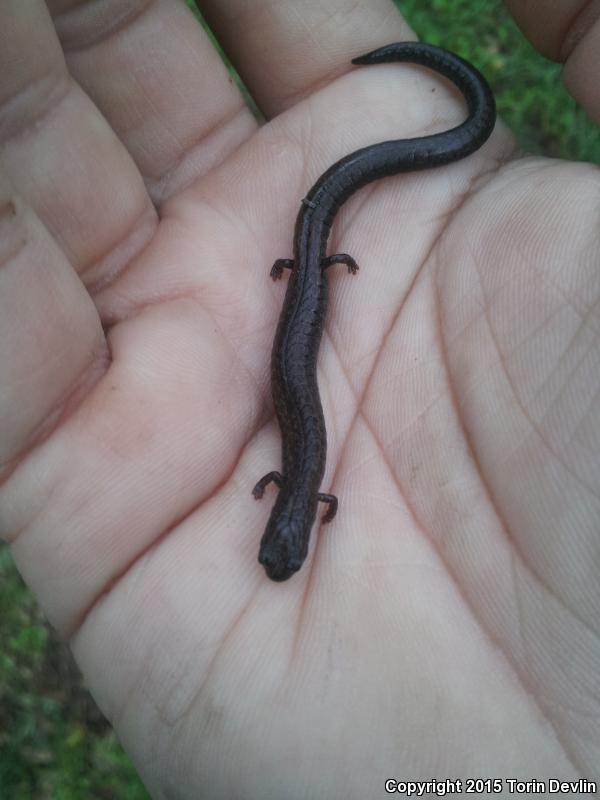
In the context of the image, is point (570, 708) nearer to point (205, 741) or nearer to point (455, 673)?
point (455, 673)

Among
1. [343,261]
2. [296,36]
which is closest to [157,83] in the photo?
[296,36]

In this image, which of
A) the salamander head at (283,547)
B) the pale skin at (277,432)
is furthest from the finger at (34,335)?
the salamander head at (283,547)

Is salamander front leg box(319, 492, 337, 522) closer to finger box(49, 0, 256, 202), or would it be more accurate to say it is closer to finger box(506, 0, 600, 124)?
finger box(49, 0, 256, 202)

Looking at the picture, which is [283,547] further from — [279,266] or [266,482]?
[279,266]

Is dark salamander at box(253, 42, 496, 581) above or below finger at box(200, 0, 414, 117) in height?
below

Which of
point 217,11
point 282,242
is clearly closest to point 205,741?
point 282,242

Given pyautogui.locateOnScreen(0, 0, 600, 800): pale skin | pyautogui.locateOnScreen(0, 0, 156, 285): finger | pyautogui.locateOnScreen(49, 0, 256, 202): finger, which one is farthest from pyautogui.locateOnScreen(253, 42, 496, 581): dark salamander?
pyautogui.locateOnScreen(0, 0, 156, 285): finger
